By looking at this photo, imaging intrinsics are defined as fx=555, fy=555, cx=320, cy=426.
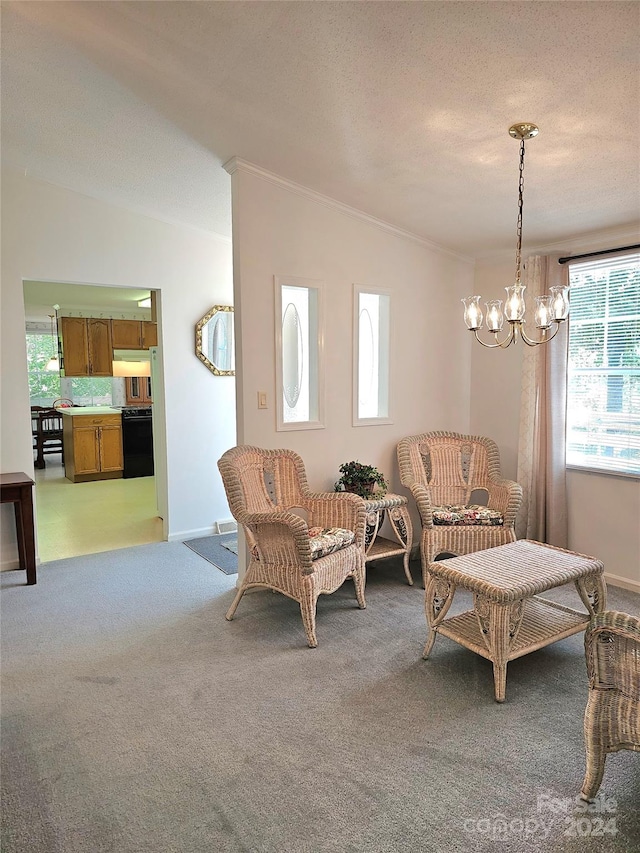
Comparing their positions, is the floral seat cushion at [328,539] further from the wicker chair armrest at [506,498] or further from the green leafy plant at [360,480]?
the wicker chair armrest at [506,498]

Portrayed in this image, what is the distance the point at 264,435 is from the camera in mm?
3646

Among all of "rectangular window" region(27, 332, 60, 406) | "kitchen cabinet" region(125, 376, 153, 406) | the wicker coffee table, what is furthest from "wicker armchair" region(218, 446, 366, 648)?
"rectangular window" region(27, 332, 60, 406)

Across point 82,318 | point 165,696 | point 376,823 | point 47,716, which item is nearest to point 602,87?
A: point 376,823

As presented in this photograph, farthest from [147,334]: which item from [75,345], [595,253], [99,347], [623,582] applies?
[623,582]

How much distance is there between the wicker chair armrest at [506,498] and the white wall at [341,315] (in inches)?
31.8

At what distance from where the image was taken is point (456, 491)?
13.6 feet

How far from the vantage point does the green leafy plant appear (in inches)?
148

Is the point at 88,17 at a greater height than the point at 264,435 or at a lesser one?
greater

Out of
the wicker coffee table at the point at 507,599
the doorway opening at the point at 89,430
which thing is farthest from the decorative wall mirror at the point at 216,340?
the wicker coffee table at the point at 507,599

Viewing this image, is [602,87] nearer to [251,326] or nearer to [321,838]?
[251,326]

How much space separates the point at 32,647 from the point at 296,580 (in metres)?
1.43

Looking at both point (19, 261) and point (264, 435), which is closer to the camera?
point (264, 435)

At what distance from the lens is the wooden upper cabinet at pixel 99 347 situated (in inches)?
306

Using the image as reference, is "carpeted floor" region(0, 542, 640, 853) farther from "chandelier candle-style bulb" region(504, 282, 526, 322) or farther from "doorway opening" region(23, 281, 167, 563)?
"doorway opening" region(23, 281, 167, 563)
